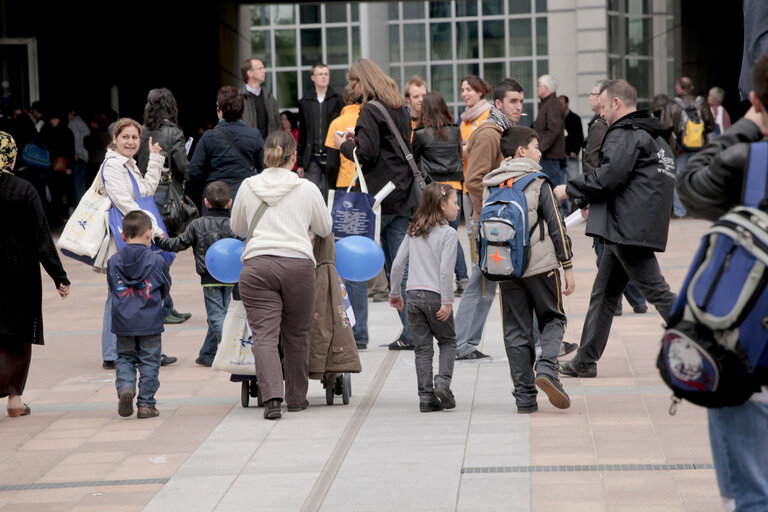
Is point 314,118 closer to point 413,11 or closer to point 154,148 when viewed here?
point 154,148

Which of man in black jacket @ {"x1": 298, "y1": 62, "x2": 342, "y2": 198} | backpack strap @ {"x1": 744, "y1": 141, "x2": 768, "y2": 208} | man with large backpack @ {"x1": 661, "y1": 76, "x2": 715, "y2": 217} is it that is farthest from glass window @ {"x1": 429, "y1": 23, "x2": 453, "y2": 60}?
backpack strap @ {"x1": 744, "y1": 141, "x2": 768, "y2": 208}

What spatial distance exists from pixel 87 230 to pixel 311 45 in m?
30.9

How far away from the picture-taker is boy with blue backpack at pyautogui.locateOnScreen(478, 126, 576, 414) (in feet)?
21.6

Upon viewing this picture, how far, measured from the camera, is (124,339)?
702 cm

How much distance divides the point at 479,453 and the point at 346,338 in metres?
1.50

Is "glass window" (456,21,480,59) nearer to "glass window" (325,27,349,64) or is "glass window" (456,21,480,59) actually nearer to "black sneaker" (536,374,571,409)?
"glass window" (325,27,349,64)

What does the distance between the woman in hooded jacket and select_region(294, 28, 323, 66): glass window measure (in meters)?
32.1

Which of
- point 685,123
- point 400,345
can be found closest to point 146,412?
point 400,345

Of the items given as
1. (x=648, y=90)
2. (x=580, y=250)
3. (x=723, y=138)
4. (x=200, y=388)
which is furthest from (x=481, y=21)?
(x=723, y=138)

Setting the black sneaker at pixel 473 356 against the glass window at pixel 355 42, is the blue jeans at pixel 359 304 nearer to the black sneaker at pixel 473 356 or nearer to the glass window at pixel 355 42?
the black sneaker at pixel 473 356

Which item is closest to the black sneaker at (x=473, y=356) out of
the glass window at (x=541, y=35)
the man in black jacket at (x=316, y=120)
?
the man in black jacket at (x=316, y=120)

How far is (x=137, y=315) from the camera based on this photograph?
699 centimetres

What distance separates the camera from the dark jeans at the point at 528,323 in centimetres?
668

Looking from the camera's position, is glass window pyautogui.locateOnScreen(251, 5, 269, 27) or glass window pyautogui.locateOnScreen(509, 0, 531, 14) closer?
glass window pyautogui.locateOnScreen(509, 0, 531, 14)
